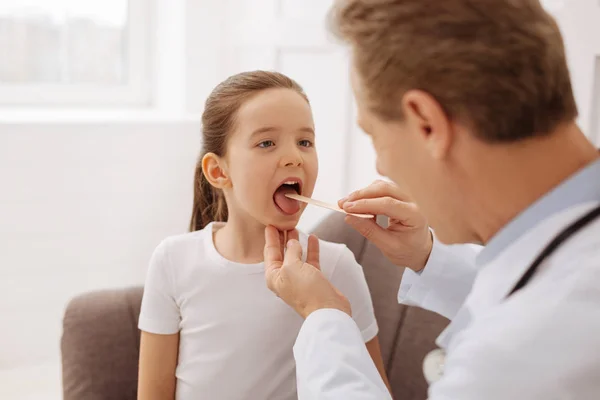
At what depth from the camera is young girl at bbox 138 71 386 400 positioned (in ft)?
4.16

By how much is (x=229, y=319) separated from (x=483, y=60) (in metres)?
0.79

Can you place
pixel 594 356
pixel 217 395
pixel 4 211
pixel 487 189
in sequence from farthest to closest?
pixel 4 211 < pixel 217 395 < pixel 487 189 < pixel 594 356

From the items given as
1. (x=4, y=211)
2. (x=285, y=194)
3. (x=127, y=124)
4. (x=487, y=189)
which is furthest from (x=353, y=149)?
(x=487, y=189)

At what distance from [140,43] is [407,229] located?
2.11 meters

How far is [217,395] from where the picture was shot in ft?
4.33

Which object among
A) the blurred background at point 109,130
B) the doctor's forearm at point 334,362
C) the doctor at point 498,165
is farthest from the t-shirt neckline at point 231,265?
the blurred background at point 109,130

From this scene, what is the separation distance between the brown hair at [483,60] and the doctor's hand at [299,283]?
1.30 feet

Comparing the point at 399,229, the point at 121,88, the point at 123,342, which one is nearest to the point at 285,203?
the point at 399,229

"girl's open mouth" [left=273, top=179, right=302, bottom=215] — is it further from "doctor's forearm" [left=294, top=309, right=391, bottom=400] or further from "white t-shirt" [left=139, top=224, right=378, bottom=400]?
"doctor's forearm" [left=294, top=309, right=391, bottom=400]

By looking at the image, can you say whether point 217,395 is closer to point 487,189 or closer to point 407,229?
point 407,229

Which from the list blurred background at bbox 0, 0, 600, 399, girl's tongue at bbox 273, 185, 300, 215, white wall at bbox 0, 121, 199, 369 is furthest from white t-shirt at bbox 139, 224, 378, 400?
white wall at bbox 0, 121, 199, 369

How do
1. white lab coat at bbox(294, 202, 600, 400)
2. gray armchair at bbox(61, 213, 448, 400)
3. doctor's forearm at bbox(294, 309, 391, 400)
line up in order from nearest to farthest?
white lab coat at bbox(294, 202, 600, 400), doctor's forearm at bbox(294, 309, 391, 400), gray armchair at bbox(61, 213, 448, 400)

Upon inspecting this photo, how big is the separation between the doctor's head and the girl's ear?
592 millimetres

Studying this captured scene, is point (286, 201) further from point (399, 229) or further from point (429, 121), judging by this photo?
point (429, 121)
